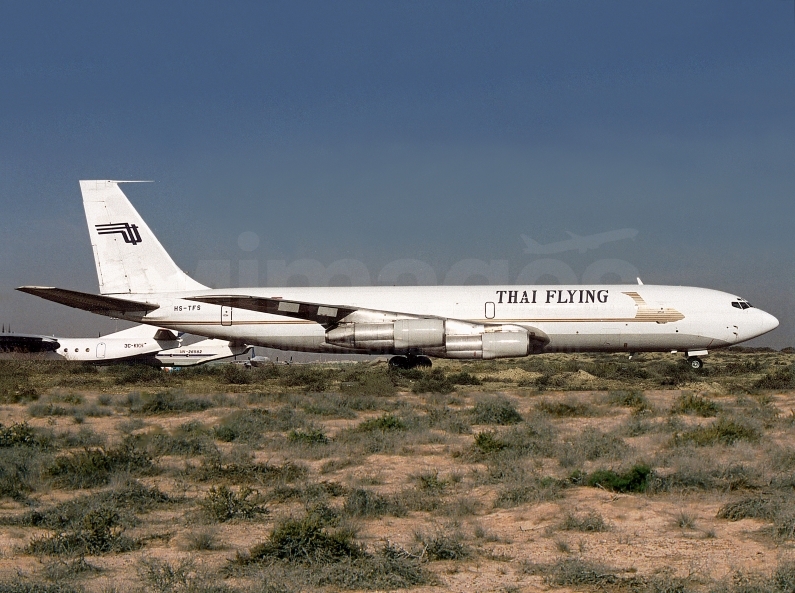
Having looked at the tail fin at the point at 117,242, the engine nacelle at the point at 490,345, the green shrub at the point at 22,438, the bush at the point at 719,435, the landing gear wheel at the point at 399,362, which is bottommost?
the green shrub at the point at 22,438

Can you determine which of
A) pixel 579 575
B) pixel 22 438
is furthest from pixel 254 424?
pixel 579 575

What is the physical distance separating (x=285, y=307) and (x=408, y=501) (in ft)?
64.5

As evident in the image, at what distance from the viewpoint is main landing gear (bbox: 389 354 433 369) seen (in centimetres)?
3125

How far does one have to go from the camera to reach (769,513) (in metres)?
8.44

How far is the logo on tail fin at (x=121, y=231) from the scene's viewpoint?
31.8 metres

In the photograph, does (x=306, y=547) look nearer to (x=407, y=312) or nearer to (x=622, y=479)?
(x=622, y=479)

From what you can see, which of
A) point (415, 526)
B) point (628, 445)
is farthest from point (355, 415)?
point (415, 526)

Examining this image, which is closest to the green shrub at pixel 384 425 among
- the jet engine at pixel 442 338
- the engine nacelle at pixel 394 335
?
the jet engine at pixel 442 338

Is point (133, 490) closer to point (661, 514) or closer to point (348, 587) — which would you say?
point (348, 587)

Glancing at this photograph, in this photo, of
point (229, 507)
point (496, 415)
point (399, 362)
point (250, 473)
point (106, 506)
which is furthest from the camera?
point (399, 362)

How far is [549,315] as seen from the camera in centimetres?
2881

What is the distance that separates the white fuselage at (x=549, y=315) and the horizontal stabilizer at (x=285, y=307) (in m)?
0.69

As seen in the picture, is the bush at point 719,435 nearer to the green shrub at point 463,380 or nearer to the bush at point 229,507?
the bush at point 229,507

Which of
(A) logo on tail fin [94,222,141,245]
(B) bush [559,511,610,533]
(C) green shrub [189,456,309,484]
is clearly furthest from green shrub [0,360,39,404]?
(B) bush [559,511,610,533]
